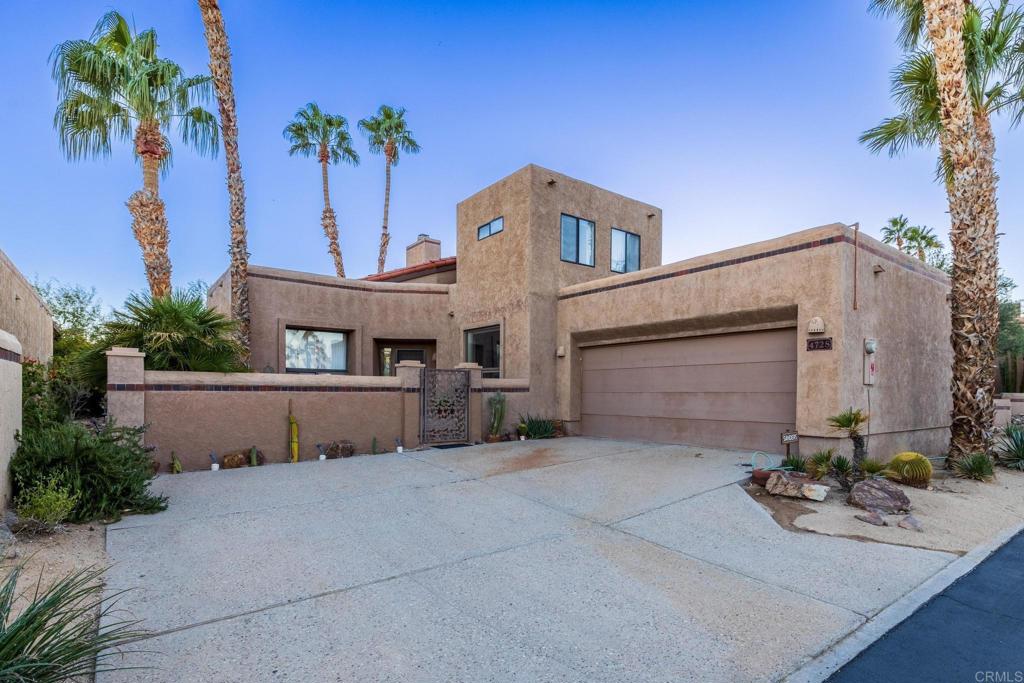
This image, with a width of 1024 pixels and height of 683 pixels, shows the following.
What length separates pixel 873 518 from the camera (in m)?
6.03

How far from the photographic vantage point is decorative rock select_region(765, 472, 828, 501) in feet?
22.6

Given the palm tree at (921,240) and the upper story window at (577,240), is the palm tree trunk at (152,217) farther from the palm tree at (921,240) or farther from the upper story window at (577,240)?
the palm tree at (921,240)

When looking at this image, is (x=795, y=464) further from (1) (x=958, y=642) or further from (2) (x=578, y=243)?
(2) (x=578, y=243)

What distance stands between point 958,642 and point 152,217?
15924 mm

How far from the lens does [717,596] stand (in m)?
4.12

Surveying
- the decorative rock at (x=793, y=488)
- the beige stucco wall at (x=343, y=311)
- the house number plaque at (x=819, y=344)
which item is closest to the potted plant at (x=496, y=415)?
the beige stucco wall at (x=343, y=311)

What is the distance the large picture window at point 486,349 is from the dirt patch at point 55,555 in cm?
960

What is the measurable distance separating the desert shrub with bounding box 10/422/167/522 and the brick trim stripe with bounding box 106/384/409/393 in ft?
6.41

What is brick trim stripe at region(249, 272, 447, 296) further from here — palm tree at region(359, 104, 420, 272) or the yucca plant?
palm tree at region(359, 104, 420, 272)

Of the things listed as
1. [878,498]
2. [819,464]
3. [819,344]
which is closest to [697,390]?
[819,344]

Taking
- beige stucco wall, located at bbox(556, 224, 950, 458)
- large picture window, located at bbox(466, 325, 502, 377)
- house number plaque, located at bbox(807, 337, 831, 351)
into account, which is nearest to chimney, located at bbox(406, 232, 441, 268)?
large picture window, located at bbox(466, 325, 502, 377)

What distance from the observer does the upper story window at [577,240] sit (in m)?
14.0

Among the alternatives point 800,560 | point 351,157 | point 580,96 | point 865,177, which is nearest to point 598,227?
point 580,96

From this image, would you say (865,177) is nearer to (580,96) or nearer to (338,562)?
(580,96)
